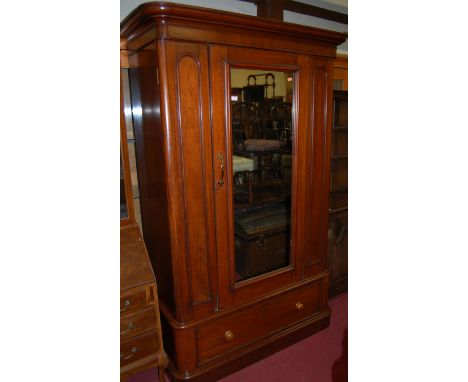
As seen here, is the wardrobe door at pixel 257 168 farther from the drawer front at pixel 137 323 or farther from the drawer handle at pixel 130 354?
the drawer handle at pixel 130 354

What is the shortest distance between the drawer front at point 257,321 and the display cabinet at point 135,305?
246 mm

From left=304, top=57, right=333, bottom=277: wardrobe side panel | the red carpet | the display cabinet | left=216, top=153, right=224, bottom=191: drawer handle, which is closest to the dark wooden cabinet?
left=304, top=57, right=333, bottom=277: wardrobe side panel

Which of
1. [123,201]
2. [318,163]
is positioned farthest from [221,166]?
[318,163]

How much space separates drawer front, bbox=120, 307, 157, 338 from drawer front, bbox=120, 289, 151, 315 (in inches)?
1.3

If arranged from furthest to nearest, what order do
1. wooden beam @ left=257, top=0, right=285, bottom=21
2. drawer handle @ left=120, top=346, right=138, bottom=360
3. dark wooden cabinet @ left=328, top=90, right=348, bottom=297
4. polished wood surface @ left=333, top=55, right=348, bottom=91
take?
polished wood surface @ left=333, top=55, right=348, bottom=91 < dark wooden cabinet @ left=328, top=90, right=348, bottom=297 < wooden beam @ left=257, top=0, right=285, bottom=21 < drawer handle @ left=120, top=346, right=138, bottom=360

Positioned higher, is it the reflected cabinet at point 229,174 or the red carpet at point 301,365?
the reflected cabinet at point 229,174

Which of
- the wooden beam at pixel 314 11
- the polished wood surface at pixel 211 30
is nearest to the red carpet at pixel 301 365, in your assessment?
the polished wood surface at pixel 211 30

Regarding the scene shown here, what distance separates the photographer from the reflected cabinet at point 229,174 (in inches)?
57.2

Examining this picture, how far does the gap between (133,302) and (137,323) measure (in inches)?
4.7

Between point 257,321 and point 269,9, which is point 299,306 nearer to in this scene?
point 257,321

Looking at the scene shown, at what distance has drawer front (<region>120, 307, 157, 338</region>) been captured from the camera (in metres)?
1.53

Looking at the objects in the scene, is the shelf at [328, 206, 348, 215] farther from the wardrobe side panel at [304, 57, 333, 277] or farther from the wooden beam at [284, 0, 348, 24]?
the wooden beam at [284, 0, 348, 24]
